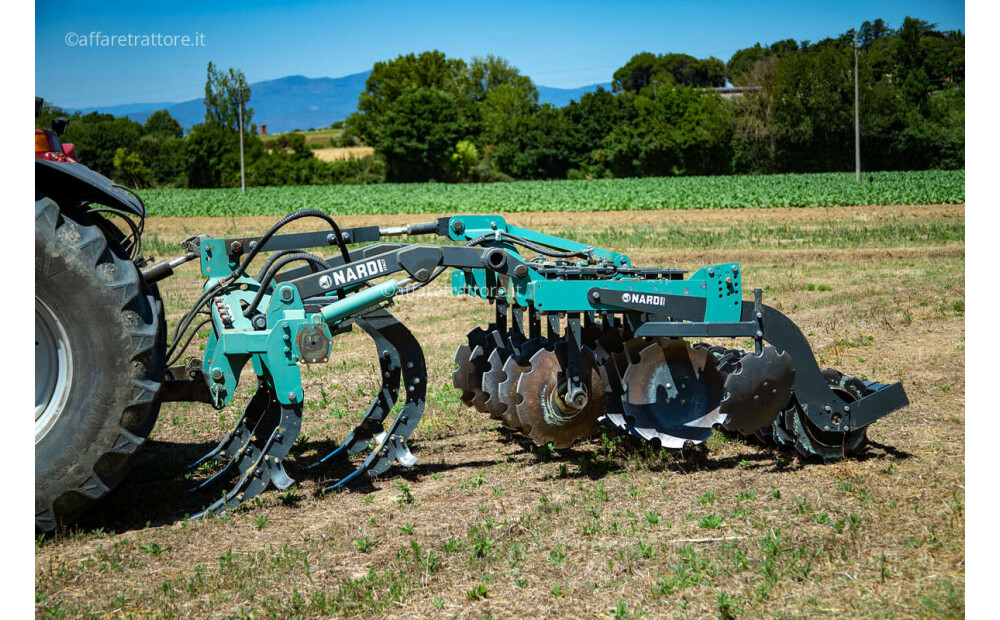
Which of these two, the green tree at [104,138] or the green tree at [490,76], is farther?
the green tree at [490,76]

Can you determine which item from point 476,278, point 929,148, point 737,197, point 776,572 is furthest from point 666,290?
point 929,148

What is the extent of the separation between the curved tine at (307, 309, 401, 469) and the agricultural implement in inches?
0.5

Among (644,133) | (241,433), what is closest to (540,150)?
(644,133)

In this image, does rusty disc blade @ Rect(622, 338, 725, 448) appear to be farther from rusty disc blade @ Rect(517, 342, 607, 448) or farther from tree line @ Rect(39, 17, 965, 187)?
tree line @ Rect(39, 17, 965, 187)

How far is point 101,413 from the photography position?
4098 mm

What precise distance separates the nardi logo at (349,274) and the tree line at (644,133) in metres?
35.4

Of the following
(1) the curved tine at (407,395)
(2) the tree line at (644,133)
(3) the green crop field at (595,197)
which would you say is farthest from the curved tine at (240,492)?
(2) the tree line at (644,133)

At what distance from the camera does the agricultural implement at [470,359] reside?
14.3 feet

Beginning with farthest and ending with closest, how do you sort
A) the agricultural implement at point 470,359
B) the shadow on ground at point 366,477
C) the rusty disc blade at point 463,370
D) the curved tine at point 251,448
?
the rusty disc blade at point 463,370, the curved tine at point 251,448, the shadow on ground at point 366,477, the agricultural implement at point 470,359

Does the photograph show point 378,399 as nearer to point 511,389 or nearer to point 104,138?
point 511,389

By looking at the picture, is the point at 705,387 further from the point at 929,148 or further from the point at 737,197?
the point at 929,148

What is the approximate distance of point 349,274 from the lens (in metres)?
5.11

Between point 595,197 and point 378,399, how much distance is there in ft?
106

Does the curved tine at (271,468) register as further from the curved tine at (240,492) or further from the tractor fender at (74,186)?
the tractor fender at (74,186)
